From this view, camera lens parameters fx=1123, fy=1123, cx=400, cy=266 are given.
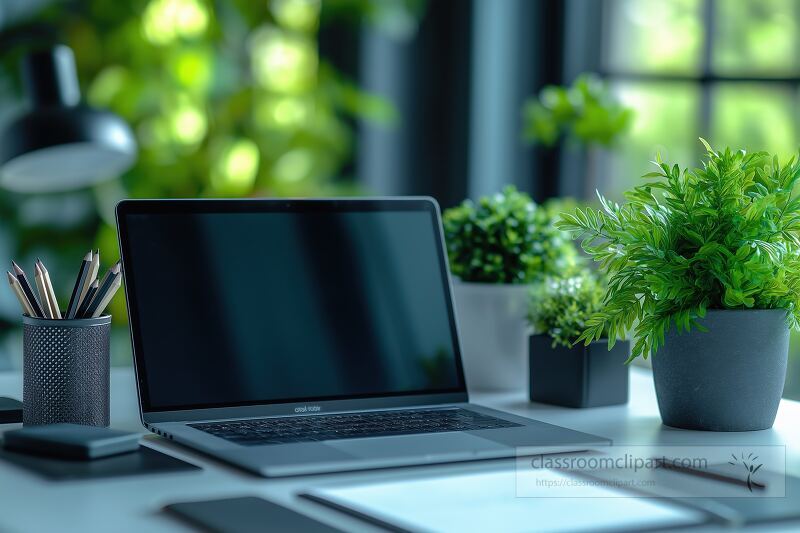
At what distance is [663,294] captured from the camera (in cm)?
116

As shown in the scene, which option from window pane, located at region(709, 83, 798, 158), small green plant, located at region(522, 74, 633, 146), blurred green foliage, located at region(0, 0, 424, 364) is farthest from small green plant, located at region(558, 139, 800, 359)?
blurred green foliage, located at region(0, 0, 424, 364)

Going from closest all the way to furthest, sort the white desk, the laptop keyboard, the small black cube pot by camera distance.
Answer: the white desk, the laptop keyboard, the small black cube pot

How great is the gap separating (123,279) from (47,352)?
0.13m

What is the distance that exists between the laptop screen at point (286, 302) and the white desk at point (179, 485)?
102 millimetres

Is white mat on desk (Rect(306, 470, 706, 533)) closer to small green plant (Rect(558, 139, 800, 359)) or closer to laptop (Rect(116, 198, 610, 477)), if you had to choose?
laptop (Rect(116, 198, 610, 477))

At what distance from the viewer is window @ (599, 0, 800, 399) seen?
2701 millimetres

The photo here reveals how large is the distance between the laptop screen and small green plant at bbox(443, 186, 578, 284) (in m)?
0.13

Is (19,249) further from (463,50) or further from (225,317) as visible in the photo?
(225,317)

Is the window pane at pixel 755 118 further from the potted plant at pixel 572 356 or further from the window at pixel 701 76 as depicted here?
the potted plant at pixel 572 356

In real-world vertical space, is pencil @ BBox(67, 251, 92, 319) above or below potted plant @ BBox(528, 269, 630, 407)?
above

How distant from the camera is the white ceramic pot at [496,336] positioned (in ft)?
4.73

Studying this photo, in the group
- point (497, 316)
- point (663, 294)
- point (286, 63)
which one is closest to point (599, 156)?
point (286, 63)

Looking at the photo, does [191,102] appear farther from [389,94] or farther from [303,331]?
[303,331]

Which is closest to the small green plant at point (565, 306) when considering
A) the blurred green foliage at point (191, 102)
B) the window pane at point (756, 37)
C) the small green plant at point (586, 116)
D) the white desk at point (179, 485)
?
the white desk at point (179, 485)
